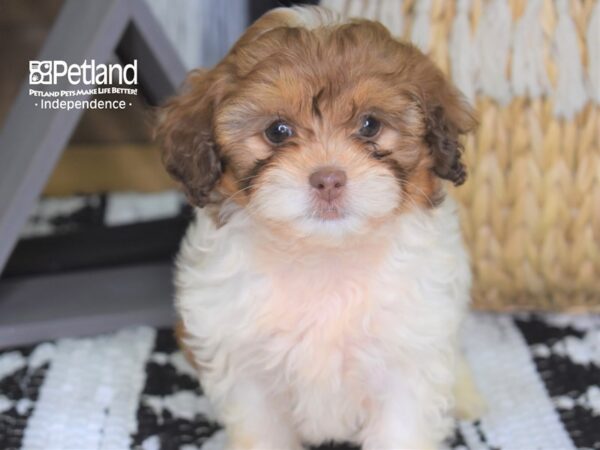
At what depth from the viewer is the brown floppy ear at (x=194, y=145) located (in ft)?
6.12

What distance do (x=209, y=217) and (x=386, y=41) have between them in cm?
51

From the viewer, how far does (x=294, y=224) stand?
5.79 ft

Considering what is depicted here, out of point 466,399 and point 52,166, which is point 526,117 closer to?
point 466,399

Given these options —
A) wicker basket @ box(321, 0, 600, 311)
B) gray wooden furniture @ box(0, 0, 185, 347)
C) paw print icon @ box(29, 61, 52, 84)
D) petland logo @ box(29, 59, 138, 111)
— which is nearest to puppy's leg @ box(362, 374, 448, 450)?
wicker basket @ box(321, 0, 600, 311)

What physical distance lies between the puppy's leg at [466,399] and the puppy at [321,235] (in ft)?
0.39

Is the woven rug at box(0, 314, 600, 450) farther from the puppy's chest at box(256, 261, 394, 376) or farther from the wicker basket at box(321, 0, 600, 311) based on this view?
the puppy's chest at box(256, 261, 394, 376)

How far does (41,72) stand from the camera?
261cm

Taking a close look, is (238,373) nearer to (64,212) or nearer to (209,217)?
(209,217)

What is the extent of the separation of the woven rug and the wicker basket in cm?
21

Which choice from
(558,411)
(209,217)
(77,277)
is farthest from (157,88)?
(558,411)

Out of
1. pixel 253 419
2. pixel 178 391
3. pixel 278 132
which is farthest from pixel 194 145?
pixel 178 391

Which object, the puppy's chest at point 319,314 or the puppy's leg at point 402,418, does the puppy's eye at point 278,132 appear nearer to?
the puppy's chest at point 319,314

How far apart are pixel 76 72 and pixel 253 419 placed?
952mm

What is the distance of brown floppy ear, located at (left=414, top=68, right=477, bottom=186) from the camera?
6.16ft
